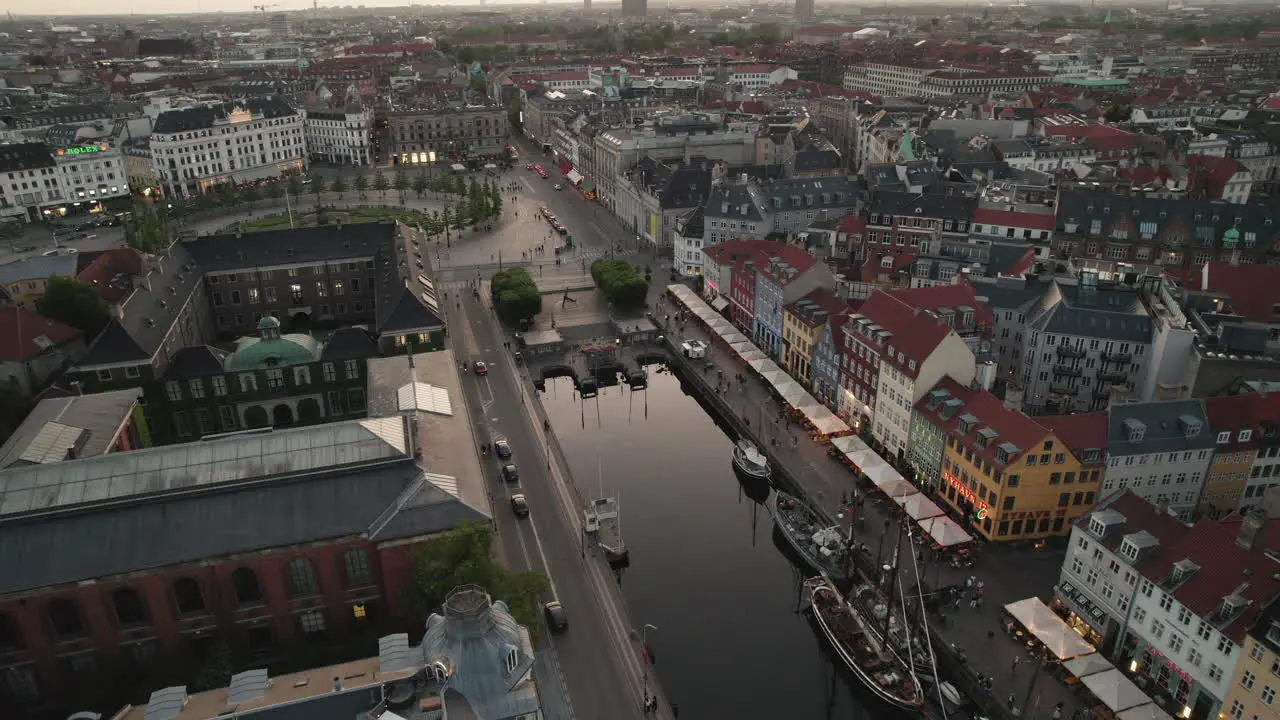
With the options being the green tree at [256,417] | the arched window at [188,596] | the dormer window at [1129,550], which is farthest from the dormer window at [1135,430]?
the green tree at [256,417]

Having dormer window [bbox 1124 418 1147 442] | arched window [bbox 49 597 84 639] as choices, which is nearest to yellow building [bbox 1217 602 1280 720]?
dormer window [bbox 1124 418 1147 442]

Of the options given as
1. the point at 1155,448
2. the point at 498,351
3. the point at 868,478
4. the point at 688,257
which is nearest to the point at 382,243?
the point at 498,351

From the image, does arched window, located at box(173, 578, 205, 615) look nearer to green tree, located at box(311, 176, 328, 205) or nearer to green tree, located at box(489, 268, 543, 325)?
green tree, located at box(489, 268, 543, 325)

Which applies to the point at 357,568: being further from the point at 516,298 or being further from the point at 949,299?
the point at 949,299

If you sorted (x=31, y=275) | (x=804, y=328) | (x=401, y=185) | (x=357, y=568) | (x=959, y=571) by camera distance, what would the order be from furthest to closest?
(x=401, y=185) < (x=31, y=275) < (x=804, y=328) < (x=959, y=571) < (x=357, y=568)

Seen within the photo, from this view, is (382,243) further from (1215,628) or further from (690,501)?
(1215,628)

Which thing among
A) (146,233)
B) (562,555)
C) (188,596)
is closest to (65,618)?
(188,596)

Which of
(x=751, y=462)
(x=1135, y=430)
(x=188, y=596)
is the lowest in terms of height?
(x=751, y=462)
